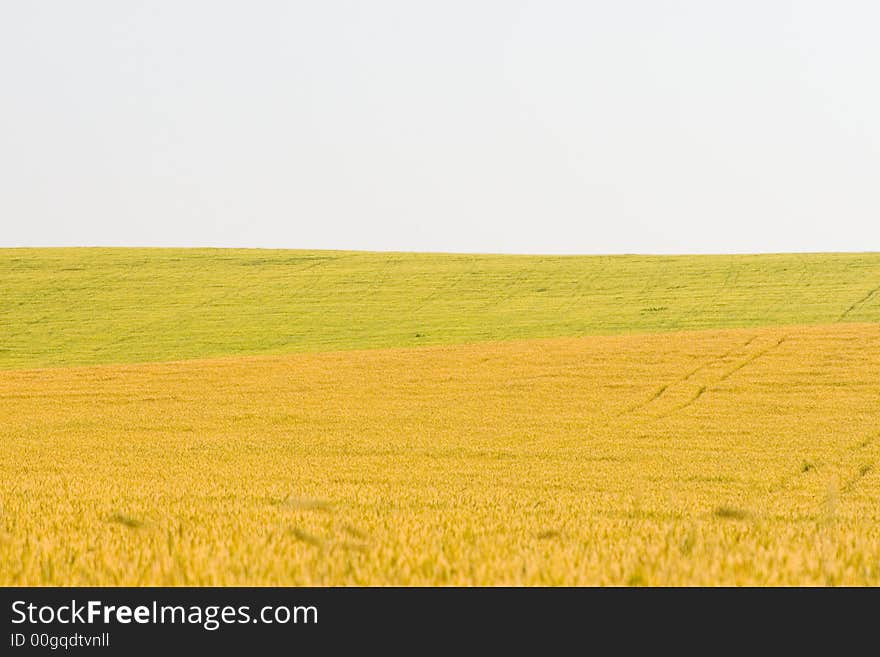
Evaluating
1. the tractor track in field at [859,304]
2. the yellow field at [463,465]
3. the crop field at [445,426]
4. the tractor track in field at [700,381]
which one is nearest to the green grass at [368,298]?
the tractor track in field at [859,304]

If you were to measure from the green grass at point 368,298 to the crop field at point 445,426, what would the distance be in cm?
29

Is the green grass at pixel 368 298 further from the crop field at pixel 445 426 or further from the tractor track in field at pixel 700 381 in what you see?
the tractor track in field at pixel 700 381

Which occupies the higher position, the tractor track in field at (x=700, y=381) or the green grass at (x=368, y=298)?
the green grass at (x=368, y=298)

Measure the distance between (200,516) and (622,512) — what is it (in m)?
5.69

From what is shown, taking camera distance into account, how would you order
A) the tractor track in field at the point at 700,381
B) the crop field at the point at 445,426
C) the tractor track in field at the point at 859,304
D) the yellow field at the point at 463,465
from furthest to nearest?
the tractor track in field at the point at 859,304 < the tractor track in field at the point at 700,381 < the crop field at the point at 445,426 < the yellow field at the point at 463,465

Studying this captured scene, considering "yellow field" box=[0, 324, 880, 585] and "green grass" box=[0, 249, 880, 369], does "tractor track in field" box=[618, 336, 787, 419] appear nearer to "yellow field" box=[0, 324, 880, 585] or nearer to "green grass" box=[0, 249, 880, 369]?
"yellow field" box=[0, 324, 880, 585]

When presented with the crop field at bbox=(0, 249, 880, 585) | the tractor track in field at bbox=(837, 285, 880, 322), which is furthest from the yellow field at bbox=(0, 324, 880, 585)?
the tractor track in field at bbox=(837, 285, 880, 322)

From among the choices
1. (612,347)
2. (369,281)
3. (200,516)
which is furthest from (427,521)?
(369,281)

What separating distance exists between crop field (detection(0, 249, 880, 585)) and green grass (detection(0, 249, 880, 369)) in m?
0.29

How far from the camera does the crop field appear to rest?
437 cm

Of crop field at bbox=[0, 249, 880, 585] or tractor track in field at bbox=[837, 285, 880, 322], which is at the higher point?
tractor track in field at bbox=[837, 285, 880, 322]

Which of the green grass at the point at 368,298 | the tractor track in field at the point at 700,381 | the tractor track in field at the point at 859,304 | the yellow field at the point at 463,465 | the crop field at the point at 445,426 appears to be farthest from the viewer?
the tractor track in field at the point at 859,304

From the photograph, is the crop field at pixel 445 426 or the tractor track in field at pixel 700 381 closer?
the crop field at pixel 445 426

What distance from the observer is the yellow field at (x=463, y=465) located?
4094mm
